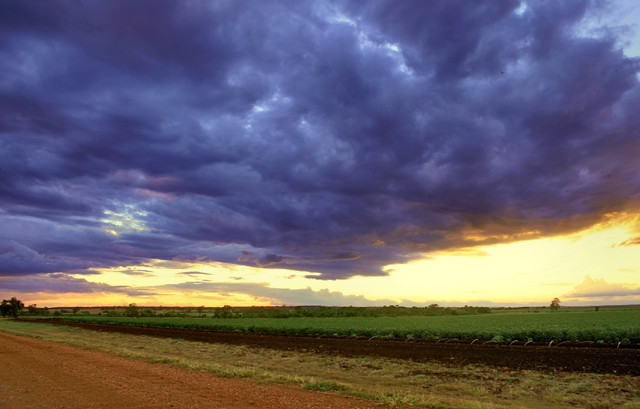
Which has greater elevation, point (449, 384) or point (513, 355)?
point (449, 384)

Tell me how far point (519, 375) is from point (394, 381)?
6306 millimetres

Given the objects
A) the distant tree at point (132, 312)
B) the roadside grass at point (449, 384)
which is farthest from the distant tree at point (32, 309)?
the roadside grass at point (449, 384)

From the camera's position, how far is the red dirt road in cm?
1002

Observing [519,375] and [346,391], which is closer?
[346,391]

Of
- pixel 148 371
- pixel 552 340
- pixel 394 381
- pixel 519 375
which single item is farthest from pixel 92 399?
pixel 552 340

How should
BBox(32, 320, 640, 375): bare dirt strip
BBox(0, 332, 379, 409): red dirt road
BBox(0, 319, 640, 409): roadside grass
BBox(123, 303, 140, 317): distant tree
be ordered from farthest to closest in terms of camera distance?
BBox(123, 303, 140, 317): distant tree < BBox(32, 320, 640, 375): bare dirt strip < BBox(0, 319, 640, 409): roadside grass < BBox(0, 332, 379, 409): red dirt road

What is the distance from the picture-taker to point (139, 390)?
11.5 m

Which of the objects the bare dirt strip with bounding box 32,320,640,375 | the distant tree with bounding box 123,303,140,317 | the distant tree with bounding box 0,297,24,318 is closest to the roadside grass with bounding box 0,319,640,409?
the bare dirt strip with bounding box 32,320,640,375

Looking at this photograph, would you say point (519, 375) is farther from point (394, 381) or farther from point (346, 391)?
point (346, 391)

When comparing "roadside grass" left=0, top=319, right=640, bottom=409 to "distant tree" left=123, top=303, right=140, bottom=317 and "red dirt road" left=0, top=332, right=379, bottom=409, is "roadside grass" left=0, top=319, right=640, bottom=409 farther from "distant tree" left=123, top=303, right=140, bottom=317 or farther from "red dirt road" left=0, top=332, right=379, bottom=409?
"distant tree" left=123, top=303, right=140, bottom=317

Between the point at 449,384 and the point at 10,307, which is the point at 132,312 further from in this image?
the point at 449,384

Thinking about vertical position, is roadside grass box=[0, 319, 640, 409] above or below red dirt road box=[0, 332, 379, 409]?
below

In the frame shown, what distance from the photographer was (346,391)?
40.4ft

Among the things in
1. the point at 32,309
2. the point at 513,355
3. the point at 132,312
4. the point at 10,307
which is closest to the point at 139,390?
the point at 513,355
